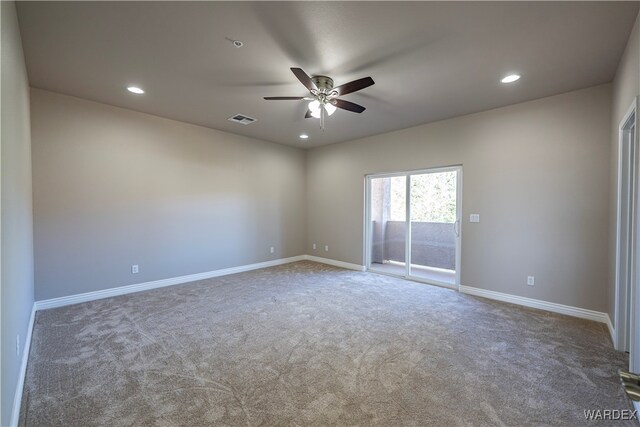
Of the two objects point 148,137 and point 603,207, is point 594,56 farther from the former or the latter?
point 148,137

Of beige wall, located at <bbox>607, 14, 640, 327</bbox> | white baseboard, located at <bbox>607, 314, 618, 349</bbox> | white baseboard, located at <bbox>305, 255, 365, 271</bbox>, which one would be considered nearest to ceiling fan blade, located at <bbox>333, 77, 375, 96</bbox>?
beige wall, located at <bbox>607, 14, 640, 327</bbox>

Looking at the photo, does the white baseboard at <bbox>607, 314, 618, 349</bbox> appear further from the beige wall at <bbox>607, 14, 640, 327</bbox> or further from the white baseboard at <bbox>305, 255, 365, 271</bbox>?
the white baseboard at <bbox>305, 255, 365, 271</bbox>

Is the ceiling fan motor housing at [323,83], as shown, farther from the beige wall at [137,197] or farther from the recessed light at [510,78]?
the beige wall at [137,197]

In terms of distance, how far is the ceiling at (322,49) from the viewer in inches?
82.7

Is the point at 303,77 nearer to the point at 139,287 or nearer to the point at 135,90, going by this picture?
the point at 135,90

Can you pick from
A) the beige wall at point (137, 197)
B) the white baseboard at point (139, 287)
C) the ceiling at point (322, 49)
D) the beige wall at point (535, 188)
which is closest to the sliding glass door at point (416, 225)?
the beige wall at point (535, 188)

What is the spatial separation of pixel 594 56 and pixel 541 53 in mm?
561

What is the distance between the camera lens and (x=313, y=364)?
2375mm

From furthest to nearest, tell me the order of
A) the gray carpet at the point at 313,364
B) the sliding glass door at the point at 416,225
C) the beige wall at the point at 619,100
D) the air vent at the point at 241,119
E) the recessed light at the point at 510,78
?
the sliding glass door at the point at 416,225
the air vent at the point at 241,119
the recessed light at the point at 510,78
the beige wall at the point at 619,100
the gray carpet at the point at 313,364

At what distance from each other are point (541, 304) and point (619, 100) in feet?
8.40

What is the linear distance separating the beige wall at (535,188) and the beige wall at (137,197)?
3.36 m

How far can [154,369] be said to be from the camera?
2293mm

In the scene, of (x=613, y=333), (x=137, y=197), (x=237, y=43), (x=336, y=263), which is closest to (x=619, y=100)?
(x=613, y=333)

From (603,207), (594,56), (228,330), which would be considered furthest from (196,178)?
(603,207)
